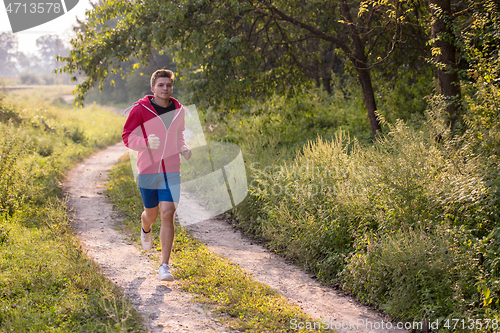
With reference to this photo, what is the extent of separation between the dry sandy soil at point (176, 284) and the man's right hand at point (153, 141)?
5.37ft

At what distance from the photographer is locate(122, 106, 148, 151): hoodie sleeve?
4.32 m

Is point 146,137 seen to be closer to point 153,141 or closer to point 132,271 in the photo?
point 153,141

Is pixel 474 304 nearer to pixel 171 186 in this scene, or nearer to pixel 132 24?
pixel 171 186

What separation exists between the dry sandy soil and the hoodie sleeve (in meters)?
1.63

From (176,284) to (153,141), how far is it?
173 centimetres

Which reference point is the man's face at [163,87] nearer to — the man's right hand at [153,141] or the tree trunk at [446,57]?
the man's right hand at [153,141]

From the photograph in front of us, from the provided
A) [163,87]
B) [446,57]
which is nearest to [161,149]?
[163,87]

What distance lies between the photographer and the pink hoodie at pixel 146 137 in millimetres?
4367

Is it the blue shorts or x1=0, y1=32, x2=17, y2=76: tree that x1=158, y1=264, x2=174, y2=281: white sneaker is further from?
x1=0, y1=32, x2=17, y2=76: tree

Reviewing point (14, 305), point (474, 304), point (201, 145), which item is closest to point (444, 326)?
point (474, 304)

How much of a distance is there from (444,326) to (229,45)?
6.98 meters

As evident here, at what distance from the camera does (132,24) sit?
370 inches

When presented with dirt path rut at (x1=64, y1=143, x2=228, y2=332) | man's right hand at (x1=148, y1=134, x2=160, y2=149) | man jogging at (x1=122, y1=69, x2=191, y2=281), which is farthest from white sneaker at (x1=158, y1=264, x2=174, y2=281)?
man's right hand at (x1=148, y1=134, x2=160, y2=149)

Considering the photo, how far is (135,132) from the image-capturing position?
4.40 meters
